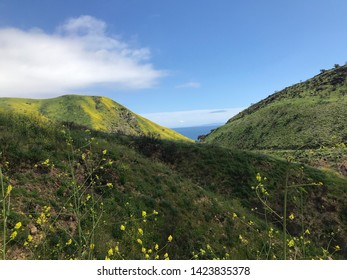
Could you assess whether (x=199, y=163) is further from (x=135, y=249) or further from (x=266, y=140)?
(x=266, y=140)

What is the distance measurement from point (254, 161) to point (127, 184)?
15811 mm

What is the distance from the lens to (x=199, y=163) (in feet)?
87.3

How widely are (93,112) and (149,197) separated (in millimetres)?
115929

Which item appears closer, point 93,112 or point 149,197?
point 149,197

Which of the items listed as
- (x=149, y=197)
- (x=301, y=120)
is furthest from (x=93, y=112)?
(x=149, y=197)

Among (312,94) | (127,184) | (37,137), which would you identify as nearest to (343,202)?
(127,184)

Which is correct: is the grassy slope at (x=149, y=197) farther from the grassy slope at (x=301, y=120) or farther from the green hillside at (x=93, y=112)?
the green hillside at (x=93, y=112)

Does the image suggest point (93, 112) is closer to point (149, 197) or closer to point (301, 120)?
point (301, 120)

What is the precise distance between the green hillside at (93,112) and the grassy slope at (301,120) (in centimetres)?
3609

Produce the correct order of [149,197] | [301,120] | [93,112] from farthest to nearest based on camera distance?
[93,112] → [301,120] → [149,197]

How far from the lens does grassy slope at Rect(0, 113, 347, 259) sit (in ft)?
38.4

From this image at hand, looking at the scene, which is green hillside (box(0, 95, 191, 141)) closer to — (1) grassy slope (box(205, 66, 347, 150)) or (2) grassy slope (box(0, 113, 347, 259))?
(1) grassy slope (box(205, 66, 347, 150))

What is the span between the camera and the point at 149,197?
16234 millimetres
